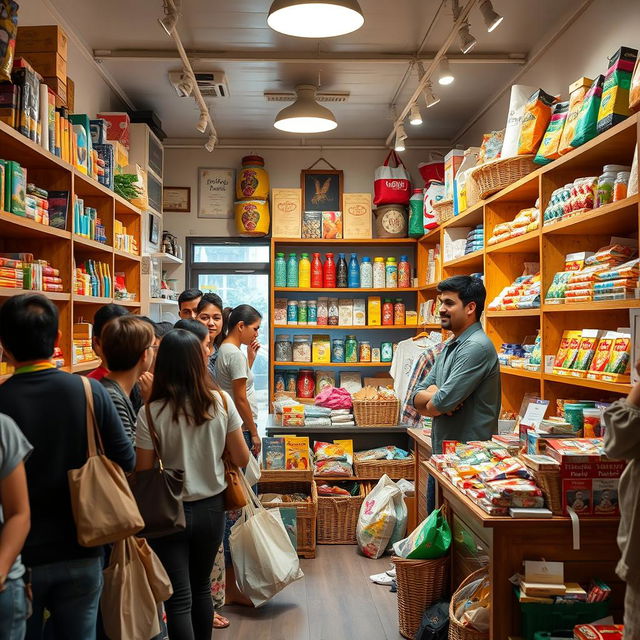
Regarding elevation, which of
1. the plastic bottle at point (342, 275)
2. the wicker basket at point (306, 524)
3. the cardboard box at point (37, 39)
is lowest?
the wicker basket at point (306, 524)

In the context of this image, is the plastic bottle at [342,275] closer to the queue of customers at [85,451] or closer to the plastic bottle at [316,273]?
the plastic bottle at [316,273]

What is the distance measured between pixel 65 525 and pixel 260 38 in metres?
3.72

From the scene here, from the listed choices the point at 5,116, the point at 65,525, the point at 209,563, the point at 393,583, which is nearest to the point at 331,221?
the point at 393,583

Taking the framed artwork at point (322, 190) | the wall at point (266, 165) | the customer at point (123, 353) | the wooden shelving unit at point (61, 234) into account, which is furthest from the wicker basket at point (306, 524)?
the framed artwork at point (322, 190)

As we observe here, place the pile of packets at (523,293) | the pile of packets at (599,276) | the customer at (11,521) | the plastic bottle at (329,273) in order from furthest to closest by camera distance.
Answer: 1. the plastic bottle at (329,273)
2. the pile of packets at (523,293)
3. the pile of packets at (599,276)
4. the customer at (11,521)

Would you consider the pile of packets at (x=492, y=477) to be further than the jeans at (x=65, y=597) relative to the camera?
Yes

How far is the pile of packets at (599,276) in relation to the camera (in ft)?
9.40

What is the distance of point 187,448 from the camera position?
8.36 ft

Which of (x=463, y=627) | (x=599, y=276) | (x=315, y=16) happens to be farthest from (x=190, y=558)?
(x=315, y=16)

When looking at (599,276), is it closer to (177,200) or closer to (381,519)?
(381,519)

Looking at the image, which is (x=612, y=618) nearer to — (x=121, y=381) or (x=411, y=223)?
(x=121, y=381)

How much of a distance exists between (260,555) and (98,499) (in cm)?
199

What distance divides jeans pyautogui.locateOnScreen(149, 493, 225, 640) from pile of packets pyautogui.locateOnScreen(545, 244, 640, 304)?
1.88 meters

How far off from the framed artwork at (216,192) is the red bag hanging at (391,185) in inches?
62.2
